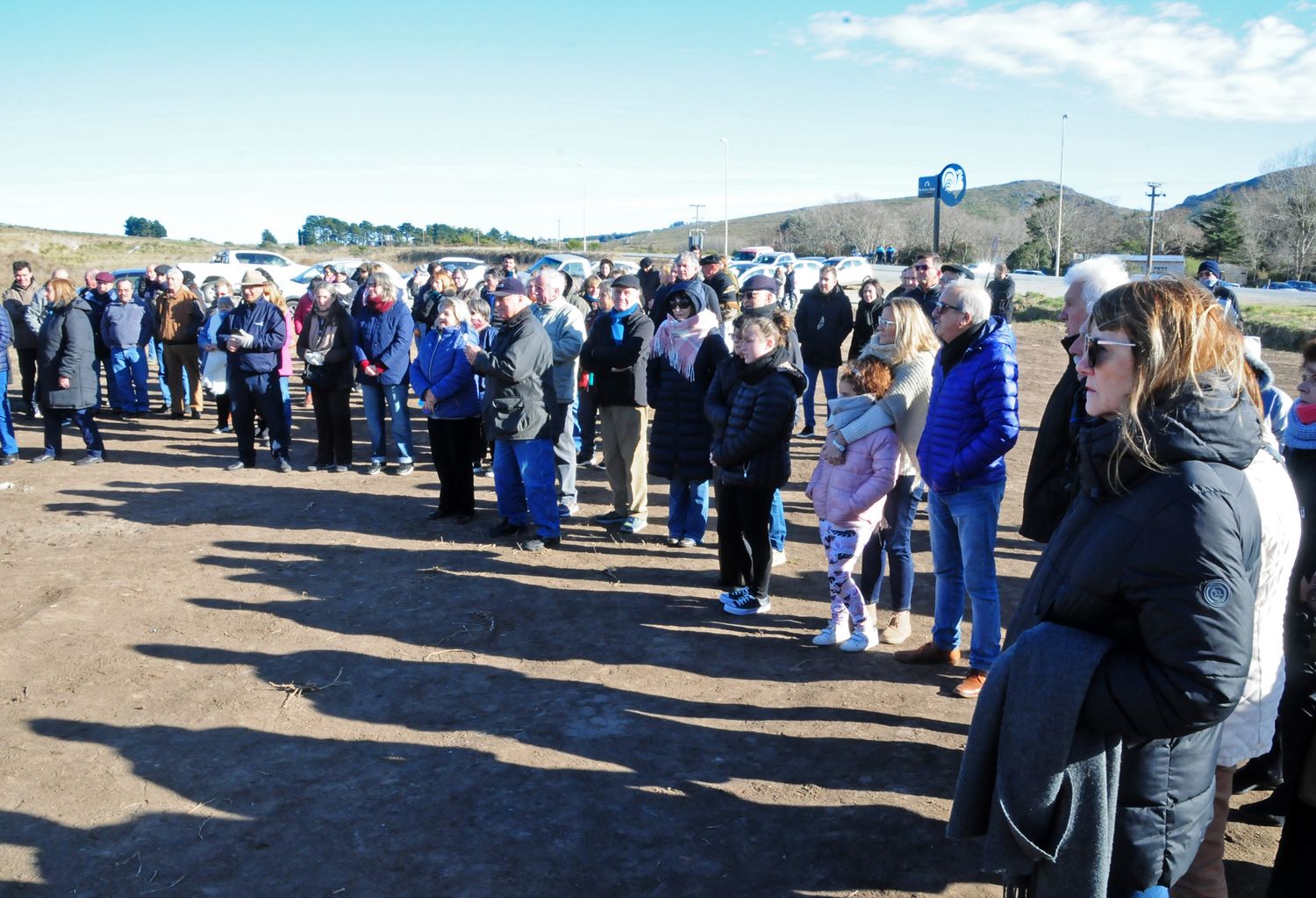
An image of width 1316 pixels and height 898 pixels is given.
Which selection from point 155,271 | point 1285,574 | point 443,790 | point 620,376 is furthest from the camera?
point 155,271

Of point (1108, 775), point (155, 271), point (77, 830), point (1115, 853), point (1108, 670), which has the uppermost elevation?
point (155, 271)

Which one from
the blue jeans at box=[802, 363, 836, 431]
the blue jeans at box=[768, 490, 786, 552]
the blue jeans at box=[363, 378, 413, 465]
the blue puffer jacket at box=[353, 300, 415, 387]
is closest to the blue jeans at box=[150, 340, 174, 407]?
the blue jeans at box=[363, 378, 413, 465]

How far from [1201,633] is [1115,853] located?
0.64 metres

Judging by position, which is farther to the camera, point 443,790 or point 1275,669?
point 443,790

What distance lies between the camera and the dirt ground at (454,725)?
11.9ft

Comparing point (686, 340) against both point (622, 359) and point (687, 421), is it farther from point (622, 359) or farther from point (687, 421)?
point (622, 359)

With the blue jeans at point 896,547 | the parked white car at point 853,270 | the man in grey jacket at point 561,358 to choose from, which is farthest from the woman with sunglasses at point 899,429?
the parked white car at point 853,270

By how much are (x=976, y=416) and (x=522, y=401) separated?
3672mm

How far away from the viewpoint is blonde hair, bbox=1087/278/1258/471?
2.14m

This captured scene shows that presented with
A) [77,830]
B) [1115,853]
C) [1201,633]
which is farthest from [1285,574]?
[77,830]

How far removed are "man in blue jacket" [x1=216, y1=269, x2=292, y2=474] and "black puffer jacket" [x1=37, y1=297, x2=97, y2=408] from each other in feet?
4.42

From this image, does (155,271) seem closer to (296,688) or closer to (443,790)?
(296,688)

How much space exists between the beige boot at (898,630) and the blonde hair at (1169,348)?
12.1ft

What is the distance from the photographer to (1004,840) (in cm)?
227
